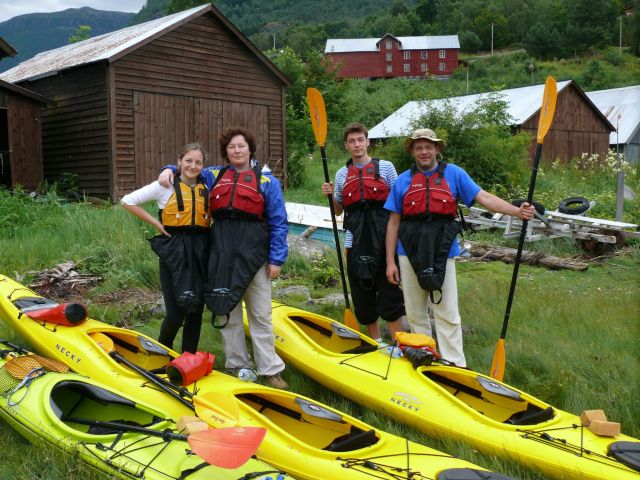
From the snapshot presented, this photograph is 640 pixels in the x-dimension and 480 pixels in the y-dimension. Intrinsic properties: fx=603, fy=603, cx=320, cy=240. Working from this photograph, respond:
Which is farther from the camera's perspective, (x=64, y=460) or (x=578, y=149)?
(x=578, y=149)

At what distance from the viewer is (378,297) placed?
4.93m

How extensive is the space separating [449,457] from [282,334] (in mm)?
2042

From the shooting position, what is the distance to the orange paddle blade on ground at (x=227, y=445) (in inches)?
105

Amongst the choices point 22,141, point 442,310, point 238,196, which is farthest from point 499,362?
point 22,141

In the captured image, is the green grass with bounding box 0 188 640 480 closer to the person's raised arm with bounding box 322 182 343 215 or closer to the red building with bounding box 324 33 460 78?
the person's raised arm with bounding box 322 182 343 215

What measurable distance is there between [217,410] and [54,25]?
187634mm

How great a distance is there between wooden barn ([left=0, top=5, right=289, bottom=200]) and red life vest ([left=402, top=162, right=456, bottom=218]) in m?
9.81

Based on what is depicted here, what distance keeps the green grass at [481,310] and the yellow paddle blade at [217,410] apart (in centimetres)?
59

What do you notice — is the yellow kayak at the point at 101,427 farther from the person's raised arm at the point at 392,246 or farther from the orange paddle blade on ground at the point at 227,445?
the person's raised arm at the point at 392,246

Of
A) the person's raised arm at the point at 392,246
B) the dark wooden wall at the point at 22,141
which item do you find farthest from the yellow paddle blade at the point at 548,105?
the dark wooden wall at the point at 22,141

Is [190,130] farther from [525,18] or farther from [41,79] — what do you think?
[525,18]

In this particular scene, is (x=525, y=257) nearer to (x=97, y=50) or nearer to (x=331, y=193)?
(x=331, y=193)

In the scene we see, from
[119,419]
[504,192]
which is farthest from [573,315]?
[504,192]

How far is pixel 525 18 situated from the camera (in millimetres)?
75625
